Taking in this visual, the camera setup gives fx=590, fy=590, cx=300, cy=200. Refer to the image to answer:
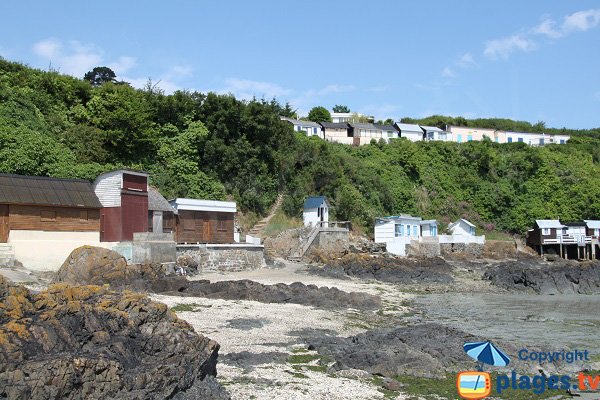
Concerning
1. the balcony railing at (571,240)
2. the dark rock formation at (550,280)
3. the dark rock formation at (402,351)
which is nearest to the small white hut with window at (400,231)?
the dark rock formation at (550,280)

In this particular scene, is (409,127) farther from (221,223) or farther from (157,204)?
(157,204)

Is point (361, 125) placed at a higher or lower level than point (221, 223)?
higher

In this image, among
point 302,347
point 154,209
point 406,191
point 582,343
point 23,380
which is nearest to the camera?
point 23,380

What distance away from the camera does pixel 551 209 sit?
206 ft

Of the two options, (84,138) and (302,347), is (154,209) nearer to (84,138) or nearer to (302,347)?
(84,138)

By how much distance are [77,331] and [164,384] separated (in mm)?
1644

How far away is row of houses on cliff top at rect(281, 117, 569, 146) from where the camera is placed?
7231 centimetres

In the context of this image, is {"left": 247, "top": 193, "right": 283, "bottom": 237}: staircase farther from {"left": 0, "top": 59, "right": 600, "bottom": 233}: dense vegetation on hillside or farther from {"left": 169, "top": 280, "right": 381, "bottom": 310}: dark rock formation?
{"left": 169, "top": 280, "right": 381, "bottom": 310}: dark rock formation

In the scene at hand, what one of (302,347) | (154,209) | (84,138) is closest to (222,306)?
(302,347)

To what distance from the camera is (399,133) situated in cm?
7894

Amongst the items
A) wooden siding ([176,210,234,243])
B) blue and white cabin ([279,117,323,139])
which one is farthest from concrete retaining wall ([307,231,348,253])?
blue and white cabin ([279,117,323,139])

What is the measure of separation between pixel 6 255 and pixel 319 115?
59.2 meters

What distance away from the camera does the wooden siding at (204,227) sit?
3491cm

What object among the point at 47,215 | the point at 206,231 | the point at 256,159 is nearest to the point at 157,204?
the point at 206,231
